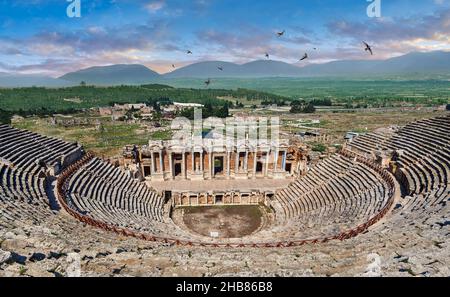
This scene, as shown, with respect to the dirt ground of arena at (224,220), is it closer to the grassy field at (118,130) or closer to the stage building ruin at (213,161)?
the stage building ruin at (213,161)

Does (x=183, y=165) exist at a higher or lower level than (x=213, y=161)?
lower

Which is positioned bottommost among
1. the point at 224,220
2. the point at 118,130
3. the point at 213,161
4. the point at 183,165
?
the point at 224,220

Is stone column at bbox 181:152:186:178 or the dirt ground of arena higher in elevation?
stone column at bbox 181:152:186:178

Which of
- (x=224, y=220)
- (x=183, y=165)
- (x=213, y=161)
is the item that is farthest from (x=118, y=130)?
(x=224, y=220)

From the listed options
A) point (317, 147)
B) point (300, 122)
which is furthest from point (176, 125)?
point (317, 147)

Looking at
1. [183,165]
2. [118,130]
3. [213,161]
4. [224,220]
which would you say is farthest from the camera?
[118,130]

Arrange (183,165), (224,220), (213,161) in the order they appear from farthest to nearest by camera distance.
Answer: (213,161)
(183,165)
(224,220)

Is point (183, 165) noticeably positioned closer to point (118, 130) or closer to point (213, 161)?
point (213, 161)

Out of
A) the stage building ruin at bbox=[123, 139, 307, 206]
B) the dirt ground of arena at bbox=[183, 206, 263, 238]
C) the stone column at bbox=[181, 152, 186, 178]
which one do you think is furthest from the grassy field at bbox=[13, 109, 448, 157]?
the dirt ground of arena at bbox=[183, 206, 263, 238]

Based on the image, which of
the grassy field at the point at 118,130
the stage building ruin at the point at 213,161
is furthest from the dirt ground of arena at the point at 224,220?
the grassy field at the point at 118,130

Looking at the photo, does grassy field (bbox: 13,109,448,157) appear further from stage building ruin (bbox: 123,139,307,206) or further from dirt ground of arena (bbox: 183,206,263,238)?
dirt ground of arena (bbox: 183,206,263,238)

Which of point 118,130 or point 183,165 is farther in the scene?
point 118,130
